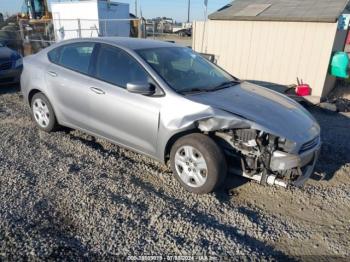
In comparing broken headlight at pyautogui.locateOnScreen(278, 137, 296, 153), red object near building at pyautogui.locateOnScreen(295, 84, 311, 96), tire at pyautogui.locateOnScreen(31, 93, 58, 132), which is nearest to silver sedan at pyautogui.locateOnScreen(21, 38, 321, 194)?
broken headlight at pyautogui.locateOnScreen(278, 137, 296, 153)

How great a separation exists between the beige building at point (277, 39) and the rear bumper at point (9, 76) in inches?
201

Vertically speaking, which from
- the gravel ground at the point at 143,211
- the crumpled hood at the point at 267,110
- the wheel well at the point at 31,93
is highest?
the crumpled hood at the point at 267,110

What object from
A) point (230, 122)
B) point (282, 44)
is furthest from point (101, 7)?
point (230, 122)

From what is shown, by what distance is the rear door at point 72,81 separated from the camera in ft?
14.0

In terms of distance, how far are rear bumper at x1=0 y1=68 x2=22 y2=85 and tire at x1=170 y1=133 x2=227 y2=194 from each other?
5.92 meters

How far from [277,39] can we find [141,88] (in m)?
5.89

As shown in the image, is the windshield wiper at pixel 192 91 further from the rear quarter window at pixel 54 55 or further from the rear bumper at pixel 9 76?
the rear bumper at pixel 9 76

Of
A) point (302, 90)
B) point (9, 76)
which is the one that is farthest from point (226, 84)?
point (9, 76)

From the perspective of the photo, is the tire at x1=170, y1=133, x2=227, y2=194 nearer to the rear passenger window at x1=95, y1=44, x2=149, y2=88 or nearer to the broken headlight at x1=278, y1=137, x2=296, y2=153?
the broken headlight at x1=278, y1=137, x2=296, y2=153

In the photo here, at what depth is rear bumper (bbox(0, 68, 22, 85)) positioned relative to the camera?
298 inches

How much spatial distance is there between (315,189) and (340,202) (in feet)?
0.98

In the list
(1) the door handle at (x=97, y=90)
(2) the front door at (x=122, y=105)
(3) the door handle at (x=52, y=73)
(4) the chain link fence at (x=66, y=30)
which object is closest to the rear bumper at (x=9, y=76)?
(3) the door handle at (x=52, y=73)

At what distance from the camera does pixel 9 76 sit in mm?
7688

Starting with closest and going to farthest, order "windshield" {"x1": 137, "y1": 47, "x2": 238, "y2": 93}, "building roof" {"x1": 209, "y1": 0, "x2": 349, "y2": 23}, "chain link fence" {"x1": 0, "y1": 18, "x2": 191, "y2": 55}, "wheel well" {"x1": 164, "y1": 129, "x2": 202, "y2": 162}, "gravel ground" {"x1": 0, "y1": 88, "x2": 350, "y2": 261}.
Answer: "gravel ground" {"x1": 0, "y1": 88, "x2": 350, "y2": 261} < "wheel well" {"x1": 164, "y1": 129, "x2": 202, "y2": 162} < "windshield" {"x1": 137, "y1": 47, "x2": 238, "y2": 93} < "building roof" {"x1": 209, "y1": 0, "x2": 349, "y2": 23} < "chain link fence" {"x1": 0, "y1": 18, "x2": 191, "y2": 55}
